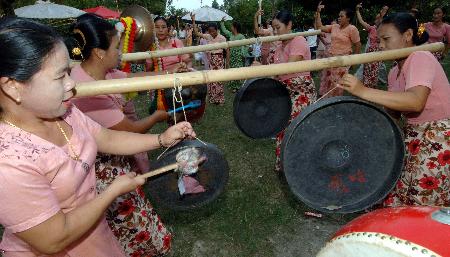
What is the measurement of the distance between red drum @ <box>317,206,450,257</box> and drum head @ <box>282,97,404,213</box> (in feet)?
2.57

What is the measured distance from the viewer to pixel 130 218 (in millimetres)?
2342

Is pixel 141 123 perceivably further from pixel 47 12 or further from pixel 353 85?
pixel 47 12

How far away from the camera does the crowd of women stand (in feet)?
3.90

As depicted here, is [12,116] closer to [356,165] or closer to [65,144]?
[65,144]

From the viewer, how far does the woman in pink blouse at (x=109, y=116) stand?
7.32 ft

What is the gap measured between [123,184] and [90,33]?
1189mm

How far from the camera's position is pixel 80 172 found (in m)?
1.45

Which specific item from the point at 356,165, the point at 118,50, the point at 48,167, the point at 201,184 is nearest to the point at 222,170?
the point at 201,184

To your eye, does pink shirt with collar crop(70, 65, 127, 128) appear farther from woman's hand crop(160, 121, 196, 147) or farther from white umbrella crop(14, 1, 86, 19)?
white umbrella crop(14, 1, 86, 19)

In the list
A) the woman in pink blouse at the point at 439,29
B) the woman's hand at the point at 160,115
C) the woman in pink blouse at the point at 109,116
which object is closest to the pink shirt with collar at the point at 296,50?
the woman's hand at the point at 160,115

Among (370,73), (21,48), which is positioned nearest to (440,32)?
(370,73)

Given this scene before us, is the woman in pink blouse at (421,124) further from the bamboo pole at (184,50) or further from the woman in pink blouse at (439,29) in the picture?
the woman in pink blouse at (439,29)

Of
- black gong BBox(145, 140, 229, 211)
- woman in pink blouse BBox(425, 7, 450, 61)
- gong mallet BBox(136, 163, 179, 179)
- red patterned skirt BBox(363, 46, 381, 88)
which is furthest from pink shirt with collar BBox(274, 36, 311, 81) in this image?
woman in pink blouse BBox(425, 7, 450, 61)

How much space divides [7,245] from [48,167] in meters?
0.49
